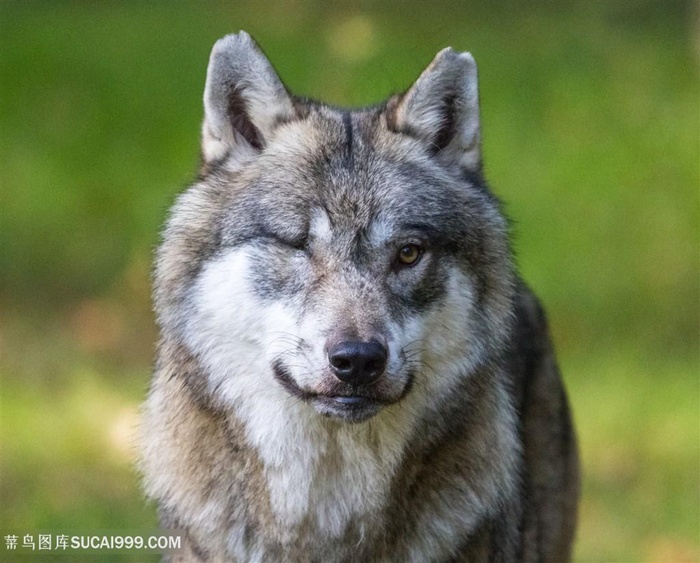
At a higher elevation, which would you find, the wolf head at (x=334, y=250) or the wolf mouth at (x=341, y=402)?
the wolf head at (x=334, y=250)

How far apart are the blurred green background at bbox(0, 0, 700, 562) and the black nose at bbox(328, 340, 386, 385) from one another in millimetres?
4072

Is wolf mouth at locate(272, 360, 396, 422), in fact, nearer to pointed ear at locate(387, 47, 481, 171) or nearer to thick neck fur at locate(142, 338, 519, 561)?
thick neck fur at locate(142, 338, 519, 561)

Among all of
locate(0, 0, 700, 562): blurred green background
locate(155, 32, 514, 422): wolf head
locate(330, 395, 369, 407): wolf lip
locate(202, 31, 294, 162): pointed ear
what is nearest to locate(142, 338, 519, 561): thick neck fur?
locate(155, 32, 514, 422): wolf head

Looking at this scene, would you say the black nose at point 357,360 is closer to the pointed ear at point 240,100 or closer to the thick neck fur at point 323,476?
the thick neck fur at point 323,476

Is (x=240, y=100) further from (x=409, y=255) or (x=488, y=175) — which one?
(x=488, y=175)

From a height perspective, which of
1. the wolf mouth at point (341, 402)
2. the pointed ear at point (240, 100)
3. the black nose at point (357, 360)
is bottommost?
the wolf mouth at point (341, 402)

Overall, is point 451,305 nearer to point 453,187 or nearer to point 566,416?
point 453,187

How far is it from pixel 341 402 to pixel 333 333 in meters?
0.27

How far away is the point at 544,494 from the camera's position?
6059mm

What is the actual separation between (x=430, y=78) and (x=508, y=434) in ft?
5.05

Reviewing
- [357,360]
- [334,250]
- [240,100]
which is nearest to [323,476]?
[357,360]

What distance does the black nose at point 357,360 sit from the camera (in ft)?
14.1

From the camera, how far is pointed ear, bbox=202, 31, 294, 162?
16.4 ft

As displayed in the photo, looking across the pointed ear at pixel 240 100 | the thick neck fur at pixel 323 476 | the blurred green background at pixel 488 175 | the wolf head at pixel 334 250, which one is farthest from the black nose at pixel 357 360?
the blurred green background at pixel 488 175
